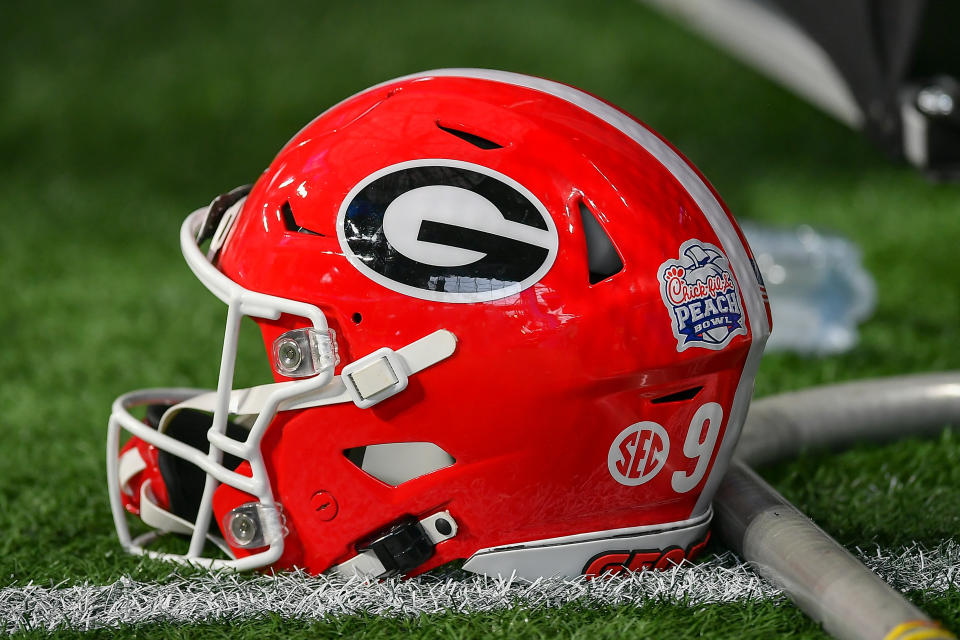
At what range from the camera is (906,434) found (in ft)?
7.80

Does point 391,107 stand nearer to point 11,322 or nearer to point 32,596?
point 32,596

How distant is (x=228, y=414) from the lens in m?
1.72

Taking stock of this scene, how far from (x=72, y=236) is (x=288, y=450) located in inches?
112

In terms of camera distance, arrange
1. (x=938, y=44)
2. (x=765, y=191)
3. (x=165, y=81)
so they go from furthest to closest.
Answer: (x=165, y=81)
(x=765, y=191)
(x=938, y=44)

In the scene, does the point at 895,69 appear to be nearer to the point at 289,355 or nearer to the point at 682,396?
the point at 682,396

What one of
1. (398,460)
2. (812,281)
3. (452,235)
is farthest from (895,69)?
(398,460)

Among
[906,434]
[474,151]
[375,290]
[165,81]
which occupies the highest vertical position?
[165,81]

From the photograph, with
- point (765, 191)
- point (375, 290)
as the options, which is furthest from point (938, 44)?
point (375, 290)

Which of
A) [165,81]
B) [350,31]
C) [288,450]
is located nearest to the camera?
[288,450]

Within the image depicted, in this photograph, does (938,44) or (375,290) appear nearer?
(375,290)

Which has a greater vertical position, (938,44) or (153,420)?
Result: (938,44)

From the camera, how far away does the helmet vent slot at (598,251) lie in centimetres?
160

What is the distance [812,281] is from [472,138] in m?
2.33

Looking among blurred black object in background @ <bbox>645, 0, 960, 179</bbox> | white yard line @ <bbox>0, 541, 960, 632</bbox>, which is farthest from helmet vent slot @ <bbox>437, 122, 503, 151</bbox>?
blurred black object in background @ <bbox>645, 0, 960, 179</bbox>
